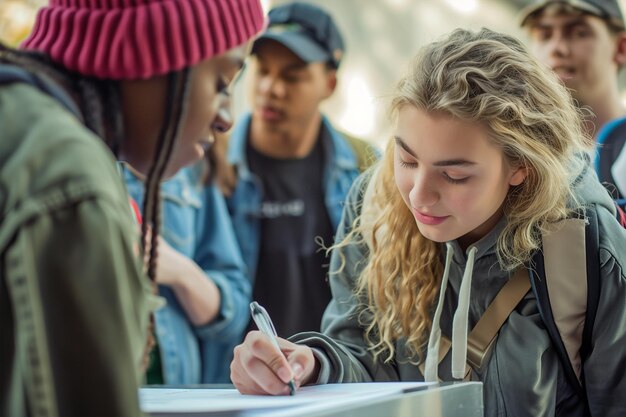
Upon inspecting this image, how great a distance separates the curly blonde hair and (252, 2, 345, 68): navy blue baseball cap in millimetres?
1225

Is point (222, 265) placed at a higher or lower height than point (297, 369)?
lower

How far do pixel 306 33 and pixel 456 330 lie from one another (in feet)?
5.15

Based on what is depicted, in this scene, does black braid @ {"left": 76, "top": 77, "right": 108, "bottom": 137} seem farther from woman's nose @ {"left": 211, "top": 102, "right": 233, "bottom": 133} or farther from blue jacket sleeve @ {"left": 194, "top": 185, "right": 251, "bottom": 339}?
blue jacket sleeve @ {"left": 194, "top": 185, "right": 251, "bottom": 339}

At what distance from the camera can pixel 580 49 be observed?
2238mm

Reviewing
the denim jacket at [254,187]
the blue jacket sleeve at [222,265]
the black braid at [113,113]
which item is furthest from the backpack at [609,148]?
the black braid at [113,113]

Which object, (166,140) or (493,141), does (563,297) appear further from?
(166,140)

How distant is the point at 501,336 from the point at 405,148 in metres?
0.32

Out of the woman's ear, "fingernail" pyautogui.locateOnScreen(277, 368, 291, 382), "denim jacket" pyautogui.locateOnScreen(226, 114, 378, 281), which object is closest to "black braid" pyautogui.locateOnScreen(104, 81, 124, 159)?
"fingernail" pyautogui.locateOnScreen(277, 368, 291, 382)

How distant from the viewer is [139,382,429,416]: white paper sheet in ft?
2.83

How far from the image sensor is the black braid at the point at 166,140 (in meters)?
0.85

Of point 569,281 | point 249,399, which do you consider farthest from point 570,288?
point 249,399

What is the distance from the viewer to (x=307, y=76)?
2.62 meters

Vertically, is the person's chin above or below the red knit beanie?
below

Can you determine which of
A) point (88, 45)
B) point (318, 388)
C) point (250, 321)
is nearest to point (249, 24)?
point (88, 45)
